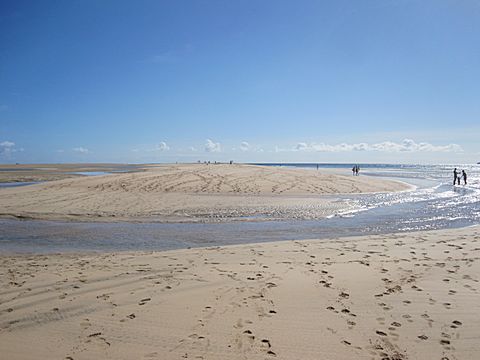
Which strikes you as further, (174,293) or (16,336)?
(174,293)

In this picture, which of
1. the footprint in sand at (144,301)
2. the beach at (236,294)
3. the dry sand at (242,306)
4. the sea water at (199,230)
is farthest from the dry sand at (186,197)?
the footprint in sand at (144,301)

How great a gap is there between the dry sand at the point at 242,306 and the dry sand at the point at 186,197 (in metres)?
8.58

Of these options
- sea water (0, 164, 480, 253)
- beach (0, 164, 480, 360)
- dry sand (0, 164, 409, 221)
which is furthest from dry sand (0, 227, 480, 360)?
dry sand (0, 164, 409, 221)

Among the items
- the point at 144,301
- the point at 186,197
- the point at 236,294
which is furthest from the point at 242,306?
the point at 186,197

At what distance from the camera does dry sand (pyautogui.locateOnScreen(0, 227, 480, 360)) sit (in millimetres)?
4844

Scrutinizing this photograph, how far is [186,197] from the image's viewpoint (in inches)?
973

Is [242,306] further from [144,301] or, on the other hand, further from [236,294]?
[144,301]

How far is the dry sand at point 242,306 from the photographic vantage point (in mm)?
4844

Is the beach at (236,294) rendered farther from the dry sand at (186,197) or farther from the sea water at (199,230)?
the dry sand at (186,197)

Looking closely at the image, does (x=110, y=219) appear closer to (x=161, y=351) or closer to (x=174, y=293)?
(x=174, y=293)

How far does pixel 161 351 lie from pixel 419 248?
9146mm

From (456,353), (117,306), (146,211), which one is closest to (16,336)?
(117,306)

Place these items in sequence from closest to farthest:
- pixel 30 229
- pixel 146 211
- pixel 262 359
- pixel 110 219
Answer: pixel 262 359 → pixel 30 229 → pixel 110 219 → pixel 146 211

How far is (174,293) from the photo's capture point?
6.80 m
